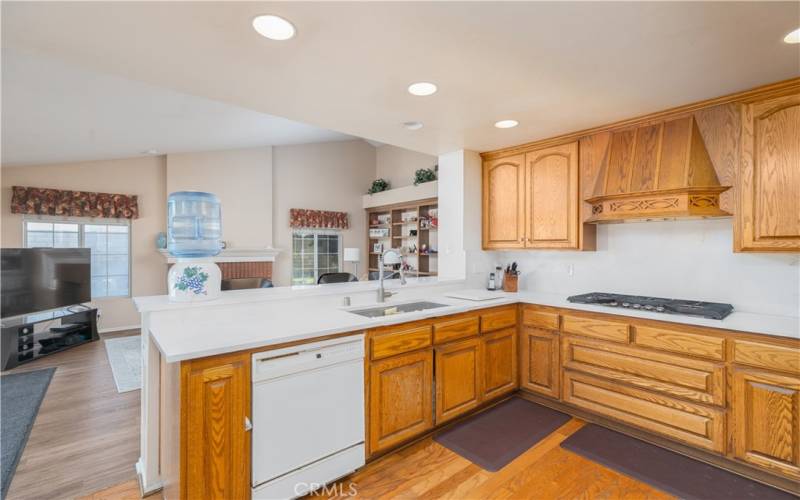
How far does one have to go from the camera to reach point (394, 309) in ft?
8.91

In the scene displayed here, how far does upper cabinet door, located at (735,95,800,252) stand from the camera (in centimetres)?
204

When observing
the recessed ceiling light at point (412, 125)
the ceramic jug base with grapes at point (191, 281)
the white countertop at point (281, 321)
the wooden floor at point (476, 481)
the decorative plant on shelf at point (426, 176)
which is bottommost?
the wooden floor at point (476, 481)

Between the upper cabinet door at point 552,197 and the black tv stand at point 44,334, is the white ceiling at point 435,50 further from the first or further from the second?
the black tv stand at point 44,334

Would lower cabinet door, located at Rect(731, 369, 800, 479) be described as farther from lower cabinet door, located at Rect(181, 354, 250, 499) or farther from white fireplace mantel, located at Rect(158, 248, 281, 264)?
white fireplace mantel, located at Rect(158, 248, 281, 264)

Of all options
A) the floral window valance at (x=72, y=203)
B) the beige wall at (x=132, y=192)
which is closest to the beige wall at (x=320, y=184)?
the beige wall at (x=132, y=192)

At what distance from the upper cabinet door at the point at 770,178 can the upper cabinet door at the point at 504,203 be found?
1506 mm

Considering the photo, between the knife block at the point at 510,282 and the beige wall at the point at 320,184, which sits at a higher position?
the beige wall at the point at 320,184

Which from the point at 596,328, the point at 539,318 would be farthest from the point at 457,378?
the point at 596,328

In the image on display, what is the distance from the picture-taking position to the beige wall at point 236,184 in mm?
6145

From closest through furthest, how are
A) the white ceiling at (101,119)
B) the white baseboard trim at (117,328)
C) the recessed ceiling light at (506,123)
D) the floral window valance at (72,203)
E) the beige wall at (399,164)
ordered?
1. the recessed ceiling light at (506,123)
2. the white ceiling at (101,119)
3. the floral window valance at (72,203)
4. the white baseboard trim at (117,328)
5. the beige wall at (399,164)

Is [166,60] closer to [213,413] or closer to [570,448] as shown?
[213,413]

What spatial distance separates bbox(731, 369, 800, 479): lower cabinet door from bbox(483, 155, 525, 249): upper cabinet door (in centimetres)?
177

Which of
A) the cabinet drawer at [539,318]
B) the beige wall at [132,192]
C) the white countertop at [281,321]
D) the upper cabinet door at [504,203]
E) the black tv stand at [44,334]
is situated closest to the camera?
the white countertop at [281,321]

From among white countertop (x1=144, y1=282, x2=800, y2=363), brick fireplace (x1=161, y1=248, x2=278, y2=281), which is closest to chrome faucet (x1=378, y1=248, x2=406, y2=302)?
white countertop (x1=144, y1=282, x2=800, y2=363)
